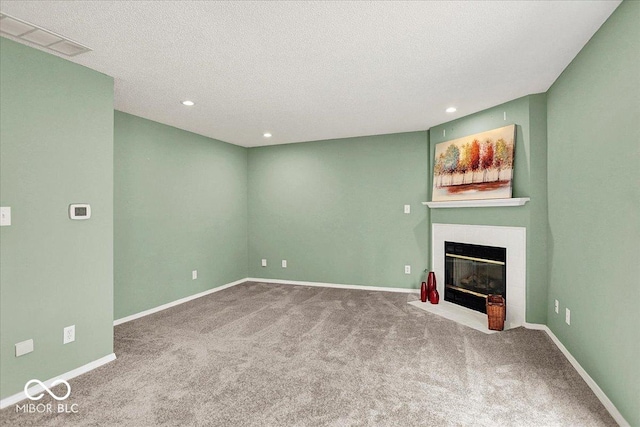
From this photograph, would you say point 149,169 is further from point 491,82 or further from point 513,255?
point 513,255

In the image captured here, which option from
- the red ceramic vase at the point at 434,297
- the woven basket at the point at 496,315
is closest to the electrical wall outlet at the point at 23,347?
the woven basket at the point at 496,315

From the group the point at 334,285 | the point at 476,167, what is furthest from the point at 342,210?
the point at 476,167

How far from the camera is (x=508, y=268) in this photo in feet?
12.1

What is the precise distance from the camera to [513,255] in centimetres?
364

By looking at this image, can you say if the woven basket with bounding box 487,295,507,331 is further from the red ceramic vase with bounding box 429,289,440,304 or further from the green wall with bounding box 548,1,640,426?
the red ceramic vase with bounding box 429,289,440,304

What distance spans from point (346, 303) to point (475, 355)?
196cm

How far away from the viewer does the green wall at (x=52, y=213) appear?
2240 mm

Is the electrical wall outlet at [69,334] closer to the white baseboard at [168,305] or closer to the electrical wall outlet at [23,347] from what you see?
the electrical wall outlet at [23,347]

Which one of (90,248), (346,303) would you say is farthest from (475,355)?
(90,248)

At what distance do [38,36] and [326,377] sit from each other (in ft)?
10.5

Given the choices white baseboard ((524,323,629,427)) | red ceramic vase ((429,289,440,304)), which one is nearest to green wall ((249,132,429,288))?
red ceramic vase ((429,289,440,304))

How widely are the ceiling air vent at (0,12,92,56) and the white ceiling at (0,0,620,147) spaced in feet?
0.21

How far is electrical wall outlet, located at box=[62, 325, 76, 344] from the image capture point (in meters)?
2.55

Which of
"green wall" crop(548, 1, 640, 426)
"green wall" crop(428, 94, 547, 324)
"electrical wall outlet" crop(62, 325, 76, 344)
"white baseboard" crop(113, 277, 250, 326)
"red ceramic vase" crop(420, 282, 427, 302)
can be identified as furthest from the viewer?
"red ceramic vase" crop(420, 282, 427, 302)
